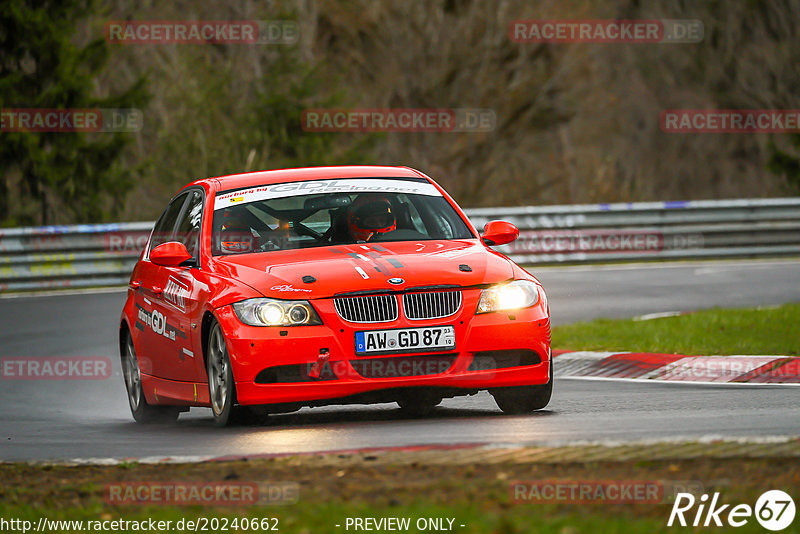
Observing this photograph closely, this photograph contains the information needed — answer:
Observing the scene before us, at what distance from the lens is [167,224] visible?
1129 centimetres

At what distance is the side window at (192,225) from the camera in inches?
396

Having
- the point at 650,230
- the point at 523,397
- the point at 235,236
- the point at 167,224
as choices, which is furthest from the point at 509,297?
the point at 650,230

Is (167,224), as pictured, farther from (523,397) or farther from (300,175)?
(523,397)

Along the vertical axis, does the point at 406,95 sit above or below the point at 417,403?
below

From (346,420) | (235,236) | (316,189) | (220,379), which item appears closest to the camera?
(220,379)

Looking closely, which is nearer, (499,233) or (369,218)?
(369,218)

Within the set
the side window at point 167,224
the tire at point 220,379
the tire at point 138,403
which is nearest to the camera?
the tire at point 220,379

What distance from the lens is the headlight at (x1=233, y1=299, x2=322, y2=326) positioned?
8.59 metres

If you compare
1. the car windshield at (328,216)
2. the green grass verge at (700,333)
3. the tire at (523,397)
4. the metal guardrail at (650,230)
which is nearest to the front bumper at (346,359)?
the tire at (523,397)

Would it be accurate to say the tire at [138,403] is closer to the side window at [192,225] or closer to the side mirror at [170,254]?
the side window at [192,225]

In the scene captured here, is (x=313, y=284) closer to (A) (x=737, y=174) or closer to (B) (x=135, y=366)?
(B) (x=135, y=366)

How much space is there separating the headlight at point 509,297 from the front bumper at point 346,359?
52 mm

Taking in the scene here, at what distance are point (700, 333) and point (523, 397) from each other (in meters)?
4.79

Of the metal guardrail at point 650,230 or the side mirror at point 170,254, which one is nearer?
the side mirror at point 170,254
